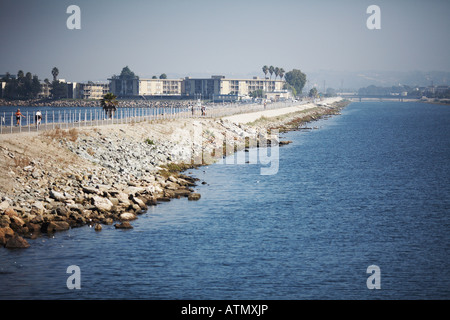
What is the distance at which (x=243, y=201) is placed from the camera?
1737 inches

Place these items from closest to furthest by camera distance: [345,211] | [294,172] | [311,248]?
[311,248], [345,211], [294,172]

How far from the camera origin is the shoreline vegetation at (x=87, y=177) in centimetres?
3428

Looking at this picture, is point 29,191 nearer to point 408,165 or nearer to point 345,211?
point 345,211

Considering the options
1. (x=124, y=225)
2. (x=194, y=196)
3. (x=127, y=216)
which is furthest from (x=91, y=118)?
(x=124, y=225)

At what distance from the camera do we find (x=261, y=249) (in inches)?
1243

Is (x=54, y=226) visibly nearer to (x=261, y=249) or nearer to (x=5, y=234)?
(x=5, y=234)

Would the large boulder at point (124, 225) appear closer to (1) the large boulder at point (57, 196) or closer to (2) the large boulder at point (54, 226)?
(2) the large boulder at point (54, 226)

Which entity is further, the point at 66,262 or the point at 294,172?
the point at 294,172

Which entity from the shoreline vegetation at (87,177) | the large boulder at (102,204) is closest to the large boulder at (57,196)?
the shoreline vegetation at (87,177)

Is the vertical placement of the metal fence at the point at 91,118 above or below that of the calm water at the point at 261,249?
above

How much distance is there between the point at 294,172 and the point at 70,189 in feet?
90.0

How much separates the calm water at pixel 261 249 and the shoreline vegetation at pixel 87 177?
4.76 ft
